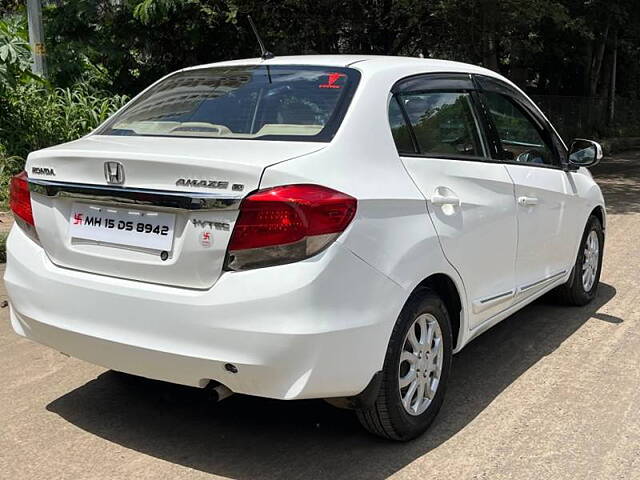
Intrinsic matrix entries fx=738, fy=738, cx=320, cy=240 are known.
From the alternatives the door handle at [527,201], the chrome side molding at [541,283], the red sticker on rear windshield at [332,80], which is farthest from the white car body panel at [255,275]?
the chrome side molding at [541,283]

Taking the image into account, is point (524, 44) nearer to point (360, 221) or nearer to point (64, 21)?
point (64, 21)

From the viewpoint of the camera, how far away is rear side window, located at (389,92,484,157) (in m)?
3.65

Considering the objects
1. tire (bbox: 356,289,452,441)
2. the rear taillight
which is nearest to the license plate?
the rear taillight

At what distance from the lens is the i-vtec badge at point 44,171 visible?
327 centimetres

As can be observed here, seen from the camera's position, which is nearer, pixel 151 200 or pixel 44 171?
pixel 151 200

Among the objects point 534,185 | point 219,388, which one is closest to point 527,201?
point 534,185

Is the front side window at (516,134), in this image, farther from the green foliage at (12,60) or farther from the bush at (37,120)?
the bush at (37,120)

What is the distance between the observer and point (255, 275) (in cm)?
283

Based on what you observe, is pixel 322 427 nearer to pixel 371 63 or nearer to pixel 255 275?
pixel 255 275

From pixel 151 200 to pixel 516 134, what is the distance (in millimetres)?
2672

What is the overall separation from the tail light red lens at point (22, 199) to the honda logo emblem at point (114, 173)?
55 centimetres

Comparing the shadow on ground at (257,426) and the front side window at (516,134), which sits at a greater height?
the front side window at (516,134)

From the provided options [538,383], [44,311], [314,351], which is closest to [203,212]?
[314,351]

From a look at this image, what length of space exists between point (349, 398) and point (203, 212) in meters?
0.98
